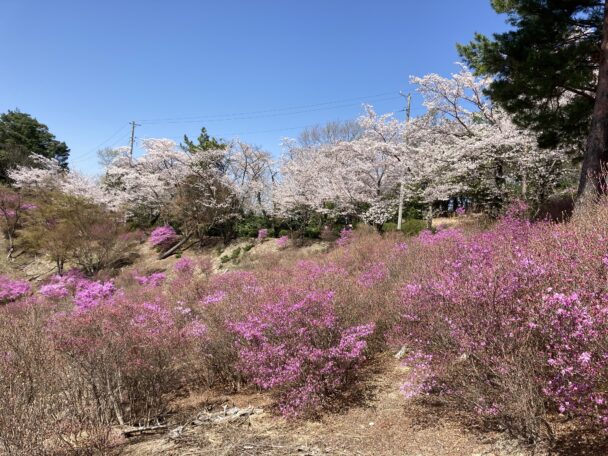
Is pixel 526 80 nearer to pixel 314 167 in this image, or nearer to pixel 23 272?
pixel 314 167

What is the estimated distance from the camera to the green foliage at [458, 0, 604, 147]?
702 cm

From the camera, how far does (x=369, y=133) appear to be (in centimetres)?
1834

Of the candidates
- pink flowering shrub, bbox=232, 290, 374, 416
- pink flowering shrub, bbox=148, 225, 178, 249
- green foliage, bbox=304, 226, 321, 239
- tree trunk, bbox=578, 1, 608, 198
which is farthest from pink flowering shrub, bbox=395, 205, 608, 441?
pink flowering shrub, bbox=148, 225, 178, 249

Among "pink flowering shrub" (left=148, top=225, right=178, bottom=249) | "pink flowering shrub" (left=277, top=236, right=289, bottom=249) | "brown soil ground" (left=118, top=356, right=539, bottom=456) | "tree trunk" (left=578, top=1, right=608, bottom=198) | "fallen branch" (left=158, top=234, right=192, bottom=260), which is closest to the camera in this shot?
"brown soil ground" (left=118, top=356, right=539, bottom=456)

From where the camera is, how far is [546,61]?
6.93 metres

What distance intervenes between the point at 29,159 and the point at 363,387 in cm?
4411

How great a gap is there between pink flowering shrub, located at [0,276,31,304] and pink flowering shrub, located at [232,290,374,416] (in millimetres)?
18493

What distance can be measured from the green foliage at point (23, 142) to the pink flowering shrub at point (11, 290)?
20994 millimetres

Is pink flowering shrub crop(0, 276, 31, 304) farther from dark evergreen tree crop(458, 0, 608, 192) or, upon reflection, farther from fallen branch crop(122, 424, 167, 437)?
dark evergreen tree crop(458, 0, 608, 192)

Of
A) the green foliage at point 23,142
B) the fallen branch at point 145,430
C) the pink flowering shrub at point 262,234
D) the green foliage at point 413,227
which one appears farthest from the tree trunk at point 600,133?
the green foliage at point 23,142

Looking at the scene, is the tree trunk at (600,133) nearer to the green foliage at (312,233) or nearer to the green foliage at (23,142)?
the green foliage at (312,233)

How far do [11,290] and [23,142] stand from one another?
29096 mm

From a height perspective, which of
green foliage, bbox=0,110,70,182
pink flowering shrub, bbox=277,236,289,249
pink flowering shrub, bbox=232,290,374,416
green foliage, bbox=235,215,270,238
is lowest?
pink flowering shrub, bbox=232,290,374,416

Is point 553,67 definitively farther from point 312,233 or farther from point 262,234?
point 262,234
